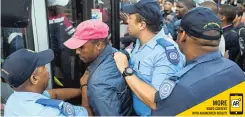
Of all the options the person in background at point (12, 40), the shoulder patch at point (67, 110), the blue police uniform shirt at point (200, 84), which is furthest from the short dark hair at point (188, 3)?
the shoulder patch at point (67, 110)

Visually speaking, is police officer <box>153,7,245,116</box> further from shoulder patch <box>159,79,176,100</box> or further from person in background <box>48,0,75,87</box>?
person in background <box>48,0,75,87</box>

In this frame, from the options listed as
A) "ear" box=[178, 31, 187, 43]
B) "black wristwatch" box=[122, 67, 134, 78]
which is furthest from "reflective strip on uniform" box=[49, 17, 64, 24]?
"ear" box=[178, 31, 187, 43]

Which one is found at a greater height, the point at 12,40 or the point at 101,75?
the point at 12,40

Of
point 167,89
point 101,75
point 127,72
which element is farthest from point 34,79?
point 167,89

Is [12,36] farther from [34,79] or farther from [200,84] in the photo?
[200,84]

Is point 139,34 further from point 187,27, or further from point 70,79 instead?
point 70,79

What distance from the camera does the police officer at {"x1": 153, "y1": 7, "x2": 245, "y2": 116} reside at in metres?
1.59

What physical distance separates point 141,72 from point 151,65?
9cm

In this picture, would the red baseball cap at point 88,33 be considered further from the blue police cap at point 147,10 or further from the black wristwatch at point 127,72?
the black wristwatch at point 127,72

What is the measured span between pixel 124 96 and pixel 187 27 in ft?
2.39

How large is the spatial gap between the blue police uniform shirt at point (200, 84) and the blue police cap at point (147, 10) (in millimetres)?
539

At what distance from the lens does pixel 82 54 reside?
86.5 inches

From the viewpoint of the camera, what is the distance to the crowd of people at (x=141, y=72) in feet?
5.39

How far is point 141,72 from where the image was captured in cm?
A: 203
